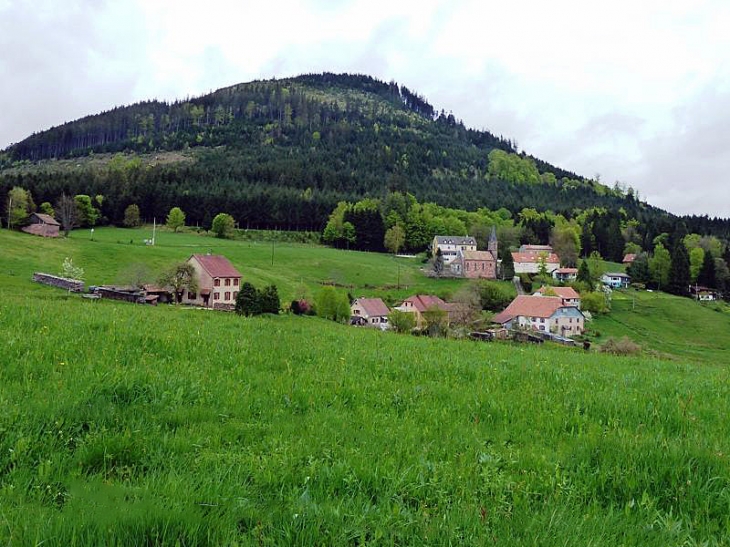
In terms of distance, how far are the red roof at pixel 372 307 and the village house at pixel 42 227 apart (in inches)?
2772

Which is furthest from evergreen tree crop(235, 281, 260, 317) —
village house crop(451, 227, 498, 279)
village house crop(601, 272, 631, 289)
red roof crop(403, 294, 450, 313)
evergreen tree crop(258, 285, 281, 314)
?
village house crop(601, 272, 631, 289)

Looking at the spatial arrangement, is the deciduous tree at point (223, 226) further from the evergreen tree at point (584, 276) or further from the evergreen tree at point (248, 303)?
the evergreen tree at point (584, 276)

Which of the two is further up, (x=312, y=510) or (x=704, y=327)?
(x=312, y=510)

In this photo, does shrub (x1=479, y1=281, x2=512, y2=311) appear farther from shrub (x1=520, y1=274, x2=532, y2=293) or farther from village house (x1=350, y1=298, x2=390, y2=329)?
village house (x1=350, y1=298, x2=390, y2=329)

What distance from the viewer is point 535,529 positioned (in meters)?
3.33

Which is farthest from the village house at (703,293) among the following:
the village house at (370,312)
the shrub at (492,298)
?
the village house at (370,312)

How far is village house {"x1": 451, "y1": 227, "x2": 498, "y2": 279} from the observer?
131 m

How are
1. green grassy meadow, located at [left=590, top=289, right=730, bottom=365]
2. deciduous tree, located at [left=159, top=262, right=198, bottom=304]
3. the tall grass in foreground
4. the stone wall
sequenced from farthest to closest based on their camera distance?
green grassy meadow, located at [left=590, top=289, right=730, bottom=365], deciduous tree, located at [left=159, top=262, right=198, bottom=304], the stone wall, the tall grass in foreground

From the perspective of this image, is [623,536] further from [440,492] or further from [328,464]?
[328,464]

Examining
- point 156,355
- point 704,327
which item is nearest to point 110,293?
point 156,355

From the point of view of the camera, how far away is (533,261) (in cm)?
14500

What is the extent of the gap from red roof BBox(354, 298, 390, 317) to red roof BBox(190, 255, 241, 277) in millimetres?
23558

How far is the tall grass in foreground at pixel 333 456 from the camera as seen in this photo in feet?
10.5

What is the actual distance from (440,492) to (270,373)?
13.9 ft
